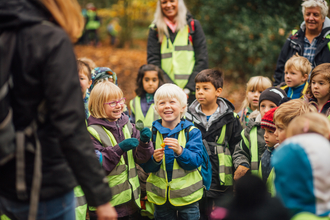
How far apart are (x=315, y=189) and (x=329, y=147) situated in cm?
26

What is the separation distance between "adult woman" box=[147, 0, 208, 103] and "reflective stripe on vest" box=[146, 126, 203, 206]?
1897 millimetres

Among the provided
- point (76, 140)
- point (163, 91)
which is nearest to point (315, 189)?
point (76, 140)

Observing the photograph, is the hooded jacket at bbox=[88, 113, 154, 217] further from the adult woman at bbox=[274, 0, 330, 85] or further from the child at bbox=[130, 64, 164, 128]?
the adult woman at bbox=[274, 0, 330, 85]

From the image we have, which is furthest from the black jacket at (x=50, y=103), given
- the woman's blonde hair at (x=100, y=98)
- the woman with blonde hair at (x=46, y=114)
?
the woman's blonde hair at (x=100, y=98)

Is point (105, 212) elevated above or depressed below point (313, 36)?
below

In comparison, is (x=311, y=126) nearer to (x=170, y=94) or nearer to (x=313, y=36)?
(x=170, y=94)

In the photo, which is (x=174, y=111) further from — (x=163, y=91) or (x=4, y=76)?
(x=4, y=76)

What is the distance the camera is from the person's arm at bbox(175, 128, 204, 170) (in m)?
3.08

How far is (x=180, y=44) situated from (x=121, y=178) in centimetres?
269

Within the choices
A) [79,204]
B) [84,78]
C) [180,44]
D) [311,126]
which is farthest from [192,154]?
[180,44]

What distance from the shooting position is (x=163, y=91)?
3.36 meters

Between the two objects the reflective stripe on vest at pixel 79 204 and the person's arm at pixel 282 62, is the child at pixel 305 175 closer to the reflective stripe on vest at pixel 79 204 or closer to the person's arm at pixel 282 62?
the reflective stripe on vest at pixel 79 204

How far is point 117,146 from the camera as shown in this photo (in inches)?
120

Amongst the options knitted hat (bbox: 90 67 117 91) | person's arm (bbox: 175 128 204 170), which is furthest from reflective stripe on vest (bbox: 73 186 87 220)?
knitted hat (bbox: 90 67 117 91)
